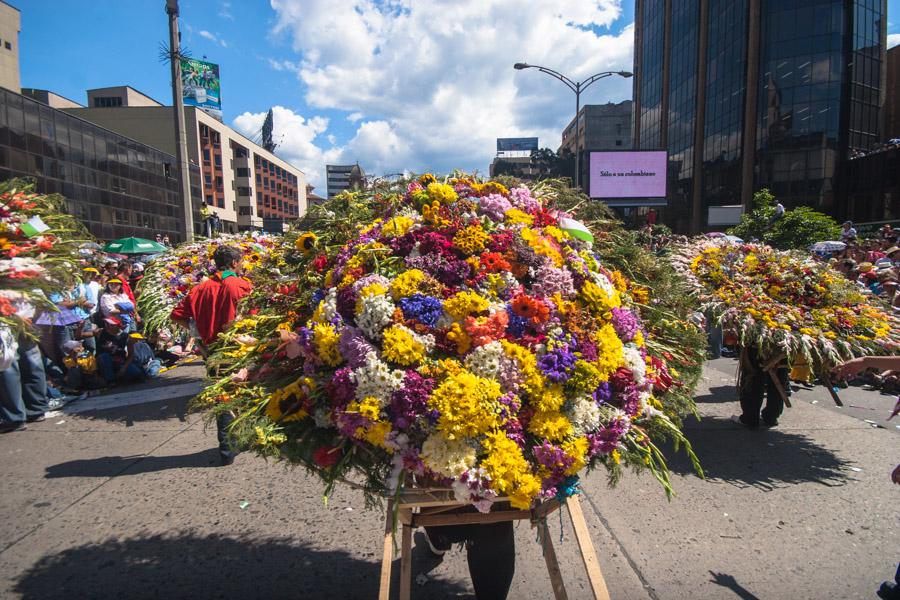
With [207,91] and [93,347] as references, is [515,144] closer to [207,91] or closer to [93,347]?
[207,91]

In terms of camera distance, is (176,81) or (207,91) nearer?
(176,81)

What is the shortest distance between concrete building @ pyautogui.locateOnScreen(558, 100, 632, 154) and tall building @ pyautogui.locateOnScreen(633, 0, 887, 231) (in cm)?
3607

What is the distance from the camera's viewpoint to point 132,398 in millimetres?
6996

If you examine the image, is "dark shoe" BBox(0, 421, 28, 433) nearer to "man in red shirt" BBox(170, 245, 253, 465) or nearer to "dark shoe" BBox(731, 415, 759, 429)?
"man in red shirt" BBox(170, 245, 253, 465)

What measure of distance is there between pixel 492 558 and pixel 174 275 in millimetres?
7076

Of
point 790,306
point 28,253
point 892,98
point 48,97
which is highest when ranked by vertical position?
point 48,97

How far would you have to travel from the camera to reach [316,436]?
2152 millimetres

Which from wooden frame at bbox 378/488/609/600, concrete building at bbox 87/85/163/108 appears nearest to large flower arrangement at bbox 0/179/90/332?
wooden frame at bbox 378/488/609/600

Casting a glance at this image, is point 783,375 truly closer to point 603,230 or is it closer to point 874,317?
point 874,317

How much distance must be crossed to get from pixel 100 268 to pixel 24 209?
782cm

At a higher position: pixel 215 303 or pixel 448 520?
pixel 215 303

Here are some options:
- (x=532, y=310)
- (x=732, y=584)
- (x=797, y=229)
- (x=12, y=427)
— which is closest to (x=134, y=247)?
(x=12, y=427)

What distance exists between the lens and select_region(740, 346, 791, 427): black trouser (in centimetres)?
538

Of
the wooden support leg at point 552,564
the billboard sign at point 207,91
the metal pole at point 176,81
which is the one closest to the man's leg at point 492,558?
the wooden support leg at point 552,564
